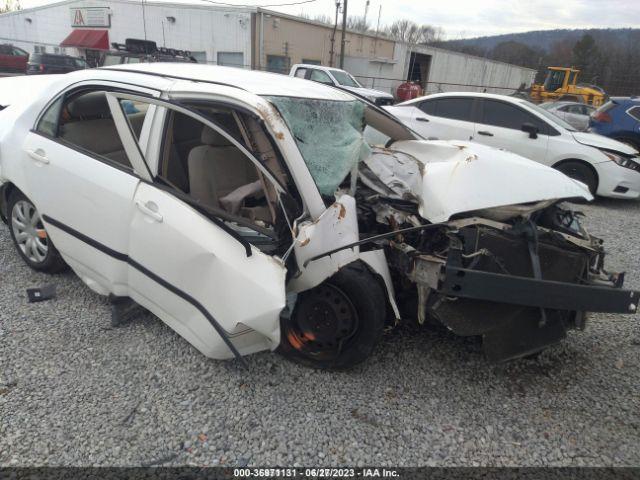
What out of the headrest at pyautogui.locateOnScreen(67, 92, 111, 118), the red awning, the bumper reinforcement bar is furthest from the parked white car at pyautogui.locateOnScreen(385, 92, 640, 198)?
the red awning

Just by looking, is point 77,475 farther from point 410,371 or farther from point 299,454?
point 410,371

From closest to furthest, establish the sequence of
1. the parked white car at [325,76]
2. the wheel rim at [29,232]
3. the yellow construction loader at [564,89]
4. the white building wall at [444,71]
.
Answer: the wheel rim at [29,232]
the parked white car at [325,76]
the yellow construction loader at [564,89]
the white building wall at [444,71]

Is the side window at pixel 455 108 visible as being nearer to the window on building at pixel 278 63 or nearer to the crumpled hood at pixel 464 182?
the crumpled hood at pixel 464 182

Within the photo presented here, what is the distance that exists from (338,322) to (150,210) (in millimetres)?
1279

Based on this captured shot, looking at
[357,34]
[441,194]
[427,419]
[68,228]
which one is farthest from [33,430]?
[357,34]

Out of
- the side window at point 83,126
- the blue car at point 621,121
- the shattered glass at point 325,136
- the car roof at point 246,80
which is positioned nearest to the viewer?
the shattered glass at point 325,136

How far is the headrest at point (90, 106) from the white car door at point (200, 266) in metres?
0.63

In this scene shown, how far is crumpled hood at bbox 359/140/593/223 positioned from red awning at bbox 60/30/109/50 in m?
30.0

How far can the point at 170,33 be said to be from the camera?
25609 millimetres

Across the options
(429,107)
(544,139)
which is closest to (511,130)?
(544,139)

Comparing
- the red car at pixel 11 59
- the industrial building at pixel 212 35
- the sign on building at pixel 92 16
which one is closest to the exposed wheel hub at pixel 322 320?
the industrial building at pixel 212 35

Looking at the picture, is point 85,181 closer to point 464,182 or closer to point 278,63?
point 464,182

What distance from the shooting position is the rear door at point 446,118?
7.31 m

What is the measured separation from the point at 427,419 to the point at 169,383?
1511 mm
